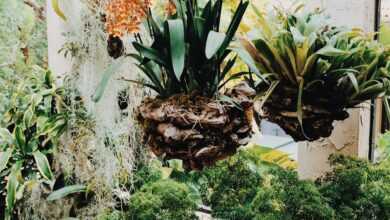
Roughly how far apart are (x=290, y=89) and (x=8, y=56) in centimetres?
153

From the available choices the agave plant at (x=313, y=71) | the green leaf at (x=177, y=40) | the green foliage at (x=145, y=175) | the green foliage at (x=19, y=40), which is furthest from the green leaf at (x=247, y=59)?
the green foliage at (x=19, y=40)

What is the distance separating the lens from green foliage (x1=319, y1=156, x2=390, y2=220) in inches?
34.7

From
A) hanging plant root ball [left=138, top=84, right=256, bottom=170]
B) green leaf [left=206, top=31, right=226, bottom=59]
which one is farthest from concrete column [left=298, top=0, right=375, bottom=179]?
green leaf [left=206, top=31, right=226, bottom=59]

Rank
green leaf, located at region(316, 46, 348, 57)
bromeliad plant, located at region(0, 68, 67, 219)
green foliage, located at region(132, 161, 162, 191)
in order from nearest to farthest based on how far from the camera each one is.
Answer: green leaf, located at region(316, 46, 348, 57) < green foliage, located at region(132, 161, 162, 191) < bromeliad plant, located at region(0, 68, 67, 219)

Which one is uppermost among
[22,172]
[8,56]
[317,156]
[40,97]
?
[8,56]

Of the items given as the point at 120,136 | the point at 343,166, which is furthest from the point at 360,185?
the point at 120,136

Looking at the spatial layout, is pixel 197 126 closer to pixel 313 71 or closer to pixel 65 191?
pixel 313 71

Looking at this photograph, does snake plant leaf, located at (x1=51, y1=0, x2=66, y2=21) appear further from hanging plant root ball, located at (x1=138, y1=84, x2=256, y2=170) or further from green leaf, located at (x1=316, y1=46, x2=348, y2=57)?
green leaf, located at (x1=316, y1=46, x2=348, y2=57)

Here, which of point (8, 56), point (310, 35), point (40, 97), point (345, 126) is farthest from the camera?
point (8, 56)

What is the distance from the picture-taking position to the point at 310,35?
0.87m

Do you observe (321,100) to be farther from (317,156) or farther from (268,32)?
(317,156)

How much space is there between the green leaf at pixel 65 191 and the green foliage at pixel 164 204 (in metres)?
0.31

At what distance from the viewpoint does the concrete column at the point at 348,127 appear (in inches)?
45.1

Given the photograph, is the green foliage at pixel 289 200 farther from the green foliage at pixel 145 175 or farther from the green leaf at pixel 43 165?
the green leaf at pixel 43 165
